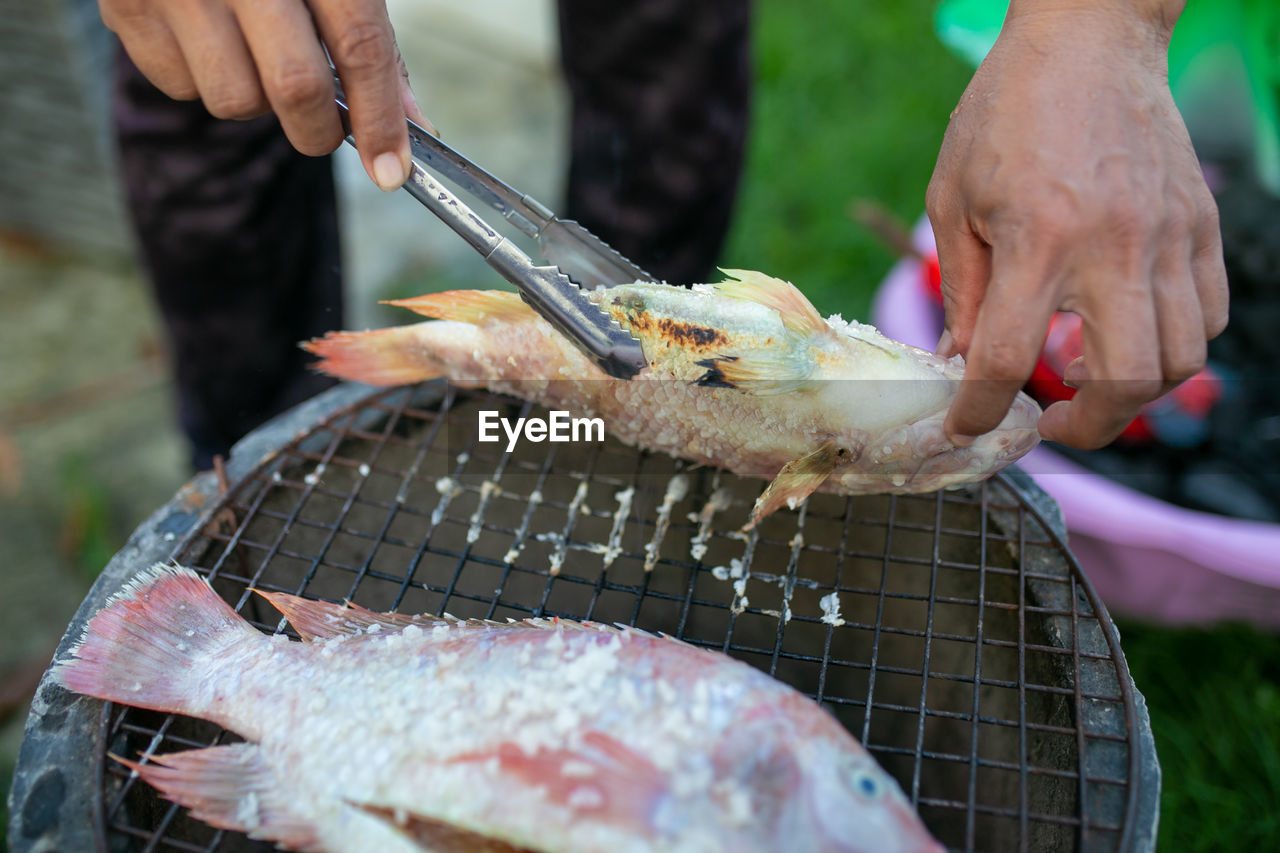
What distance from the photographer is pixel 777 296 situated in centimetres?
245

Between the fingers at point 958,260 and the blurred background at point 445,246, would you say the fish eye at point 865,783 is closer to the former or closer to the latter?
the fingers at point 958,260

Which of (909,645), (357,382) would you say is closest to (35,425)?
(357,382)

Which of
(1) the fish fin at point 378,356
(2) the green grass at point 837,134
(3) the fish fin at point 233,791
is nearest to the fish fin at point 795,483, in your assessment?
(1) the fish fin at point 378,356

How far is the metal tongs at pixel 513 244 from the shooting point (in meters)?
2.29

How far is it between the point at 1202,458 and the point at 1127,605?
80cm

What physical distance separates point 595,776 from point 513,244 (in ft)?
4.10

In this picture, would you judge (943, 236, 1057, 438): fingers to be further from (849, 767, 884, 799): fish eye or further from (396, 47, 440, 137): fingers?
(396, 47, 440, 137): fingers

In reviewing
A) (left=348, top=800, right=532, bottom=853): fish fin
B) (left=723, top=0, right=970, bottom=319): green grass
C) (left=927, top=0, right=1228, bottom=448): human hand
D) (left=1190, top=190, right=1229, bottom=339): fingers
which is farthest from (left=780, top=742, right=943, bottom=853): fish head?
(left=723, top=0, right=970, bottom=319): green grass

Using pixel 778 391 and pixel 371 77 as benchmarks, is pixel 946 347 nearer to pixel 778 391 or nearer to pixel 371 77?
pixel 778 391

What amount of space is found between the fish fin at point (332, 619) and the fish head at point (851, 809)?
0.99 meters

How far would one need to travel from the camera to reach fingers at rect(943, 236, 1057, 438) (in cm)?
196

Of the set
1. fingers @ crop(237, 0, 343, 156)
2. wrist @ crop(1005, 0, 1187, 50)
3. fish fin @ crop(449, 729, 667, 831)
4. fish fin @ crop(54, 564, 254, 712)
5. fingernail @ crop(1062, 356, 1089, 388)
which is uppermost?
fingers @ crop(237, 0, 343, 156)

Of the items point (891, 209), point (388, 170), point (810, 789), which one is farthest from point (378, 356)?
point (891, 209)

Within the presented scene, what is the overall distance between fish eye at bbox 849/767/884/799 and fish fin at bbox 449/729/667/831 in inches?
14.6
